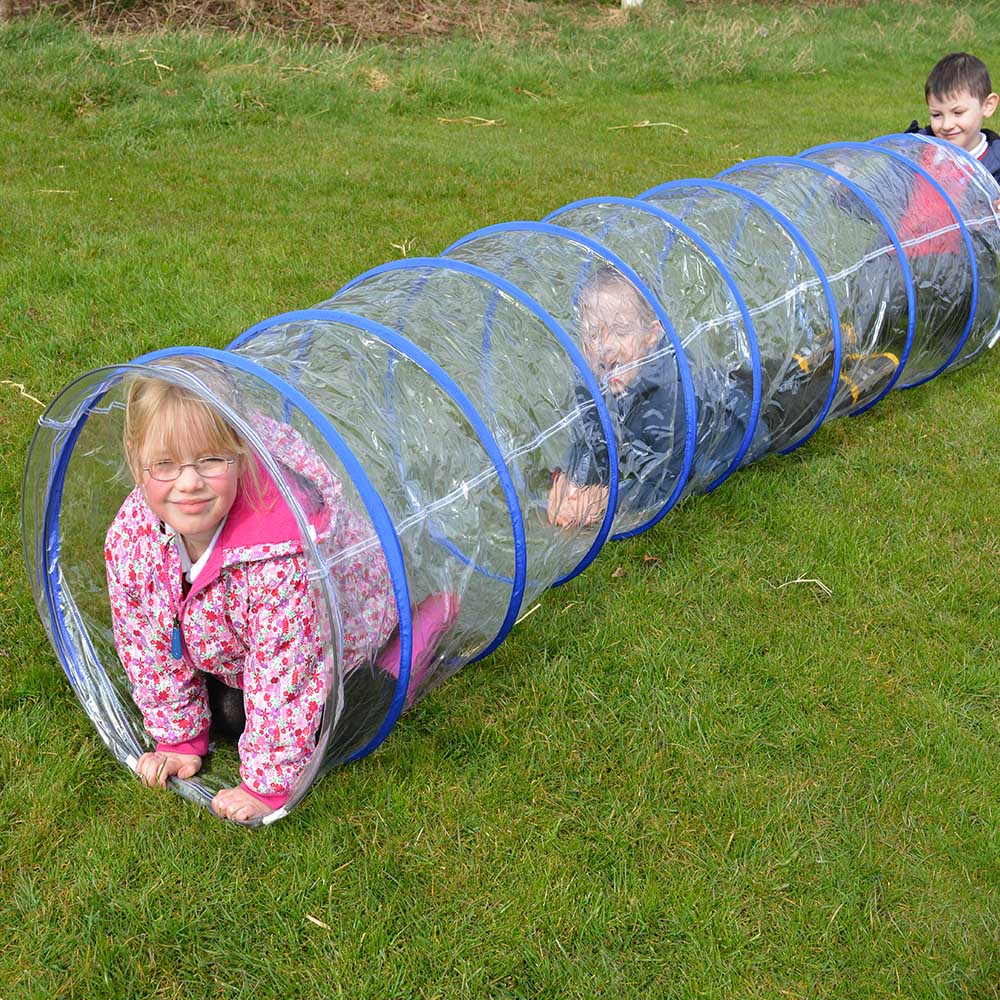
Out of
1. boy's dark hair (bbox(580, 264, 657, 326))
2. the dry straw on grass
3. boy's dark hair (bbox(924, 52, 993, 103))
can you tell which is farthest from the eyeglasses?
the dry straw on grass

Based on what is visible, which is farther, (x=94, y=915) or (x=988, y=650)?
(x=988, y=650)

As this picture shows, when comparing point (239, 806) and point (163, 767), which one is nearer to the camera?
point (239, 806)

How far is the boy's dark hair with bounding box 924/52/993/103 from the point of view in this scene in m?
6.52

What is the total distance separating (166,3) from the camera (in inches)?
470

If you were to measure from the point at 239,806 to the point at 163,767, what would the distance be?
1.04 feet

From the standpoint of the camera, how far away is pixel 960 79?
6531mm

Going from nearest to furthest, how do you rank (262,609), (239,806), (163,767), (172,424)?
(172,424)
(262,609)
(239,806)
(163,767)

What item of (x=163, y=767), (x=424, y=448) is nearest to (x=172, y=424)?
(x=424, y=448)

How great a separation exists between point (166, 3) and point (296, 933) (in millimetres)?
11465

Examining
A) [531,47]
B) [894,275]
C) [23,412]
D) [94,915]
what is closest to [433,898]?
[94,915]

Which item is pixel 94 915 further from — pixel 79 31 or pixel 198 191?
pixel 79 31

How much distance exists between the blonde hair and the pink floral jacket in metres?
0.14

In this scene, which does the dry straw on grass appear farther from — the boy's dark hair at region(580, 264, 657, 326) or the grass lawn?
the boy's dark hair at region(580, 264, 657, 326)

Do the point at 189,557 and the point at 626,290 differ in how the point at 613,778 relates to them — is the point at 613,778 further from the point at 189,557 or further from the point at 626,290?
the point at 626,290
